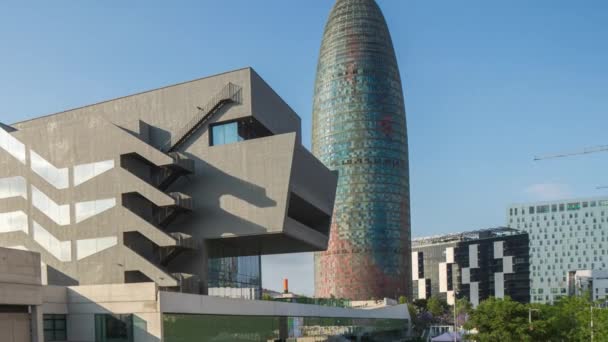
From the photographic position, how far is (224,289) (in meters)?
63.8

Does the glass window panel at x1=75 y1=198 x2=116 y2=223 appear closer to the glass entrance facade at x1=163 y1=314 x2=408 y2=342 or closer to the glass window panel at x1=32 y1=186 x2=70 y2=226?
the glass window panel at x1=32 y1=186 x2=70 y2=226

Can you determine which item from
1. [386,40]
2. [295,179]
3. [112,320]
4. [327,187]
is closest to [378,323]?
[327,187]

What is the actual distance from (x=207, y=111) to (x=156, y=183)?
27.8 ft

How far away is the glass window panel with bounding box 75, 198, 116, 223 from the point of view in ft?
181

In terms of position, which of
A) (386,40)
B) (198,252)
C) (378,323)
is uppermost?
(386,40)

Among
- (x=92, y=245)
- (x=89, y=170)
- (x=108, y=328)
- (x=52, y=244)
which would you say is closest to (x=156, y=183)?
(x=89, y=170)

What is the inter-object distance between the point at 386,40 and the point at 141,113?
132332 mm

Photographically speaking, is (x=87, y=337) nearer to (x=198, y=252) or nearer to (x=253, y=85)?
(x=198, y=252)

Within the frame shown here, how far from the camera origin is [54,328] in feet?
137

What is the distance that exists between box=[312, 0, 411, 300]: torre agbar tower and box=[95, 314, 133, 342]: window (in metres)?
143

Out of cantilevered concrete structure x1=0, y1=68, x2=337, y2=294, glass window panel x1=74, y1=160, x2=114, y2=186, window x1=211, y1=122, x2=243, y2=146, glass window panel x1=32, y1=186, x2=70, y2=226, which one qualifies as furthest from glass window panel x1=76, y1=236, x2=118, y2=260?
window x1=211, y1=122, x2=243, y2=146

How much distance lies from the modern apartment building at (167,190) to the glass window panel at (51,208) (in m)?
0.14

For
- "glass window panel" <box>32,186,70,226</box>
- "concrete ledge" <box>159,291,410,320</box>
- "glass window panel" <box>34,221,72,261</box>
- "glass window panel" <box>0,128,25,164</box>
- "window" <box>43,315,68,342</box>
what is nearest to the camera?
"window" <box>43,315,68,342</box>

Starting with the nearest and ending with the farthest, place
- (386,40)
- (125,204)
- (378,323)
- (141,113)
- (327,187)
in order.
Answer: (125,204) < (141,113) < (327,187) < (378,323) < (386,40)
